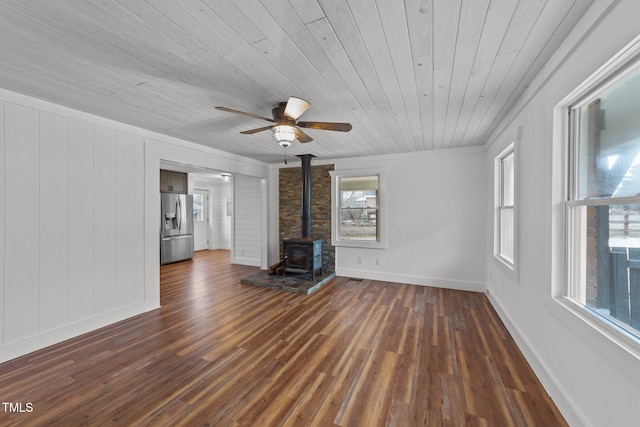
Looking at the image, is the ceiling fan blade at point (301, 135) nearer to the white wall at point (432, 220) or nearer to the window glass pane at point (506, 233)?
the white wall at point (432, 220)

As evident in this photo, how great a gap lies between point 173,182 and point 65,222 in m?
4.58

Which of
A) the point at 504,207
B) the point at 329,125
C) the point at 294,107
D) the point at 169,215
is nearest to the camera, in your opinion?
the point at 294,107

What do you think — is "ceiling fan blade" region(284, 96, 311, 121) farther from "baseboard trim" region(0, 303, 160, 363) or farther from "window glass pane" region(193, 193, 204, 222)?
"window glass pane" region(193, 193, 204, 222)

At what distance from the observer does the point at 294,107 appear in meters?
2.30

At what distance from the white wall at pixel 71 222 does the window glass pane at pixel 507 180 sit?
187 inches

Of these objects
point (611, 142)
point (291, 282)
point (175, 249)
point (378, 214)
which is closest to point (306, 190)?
point (378, 214)

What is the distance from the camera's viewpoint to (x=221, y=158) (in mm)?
4598

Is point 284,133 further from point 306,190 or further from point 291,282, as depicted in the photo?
point 291,282

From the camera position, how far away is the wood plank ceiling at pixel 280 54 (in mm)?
1345

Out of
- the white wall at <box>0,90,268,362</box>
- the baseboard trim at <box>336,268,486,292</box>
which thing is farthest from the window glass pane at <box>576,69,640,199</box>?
the white wall at <box>0,90,268,362</box>

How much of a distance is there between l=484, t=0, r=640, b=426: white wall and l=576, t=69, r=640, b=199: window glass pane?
161mm

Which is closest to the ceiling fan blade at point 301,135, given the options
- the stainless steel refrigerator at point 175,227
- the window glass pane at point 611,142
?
the window glass pane at point 611,142

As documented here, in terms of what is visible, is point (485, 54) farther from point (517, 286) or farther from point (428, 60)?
point (517, 286)

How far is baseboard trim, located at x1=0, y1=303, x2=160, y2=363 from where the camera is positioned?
2338mm
